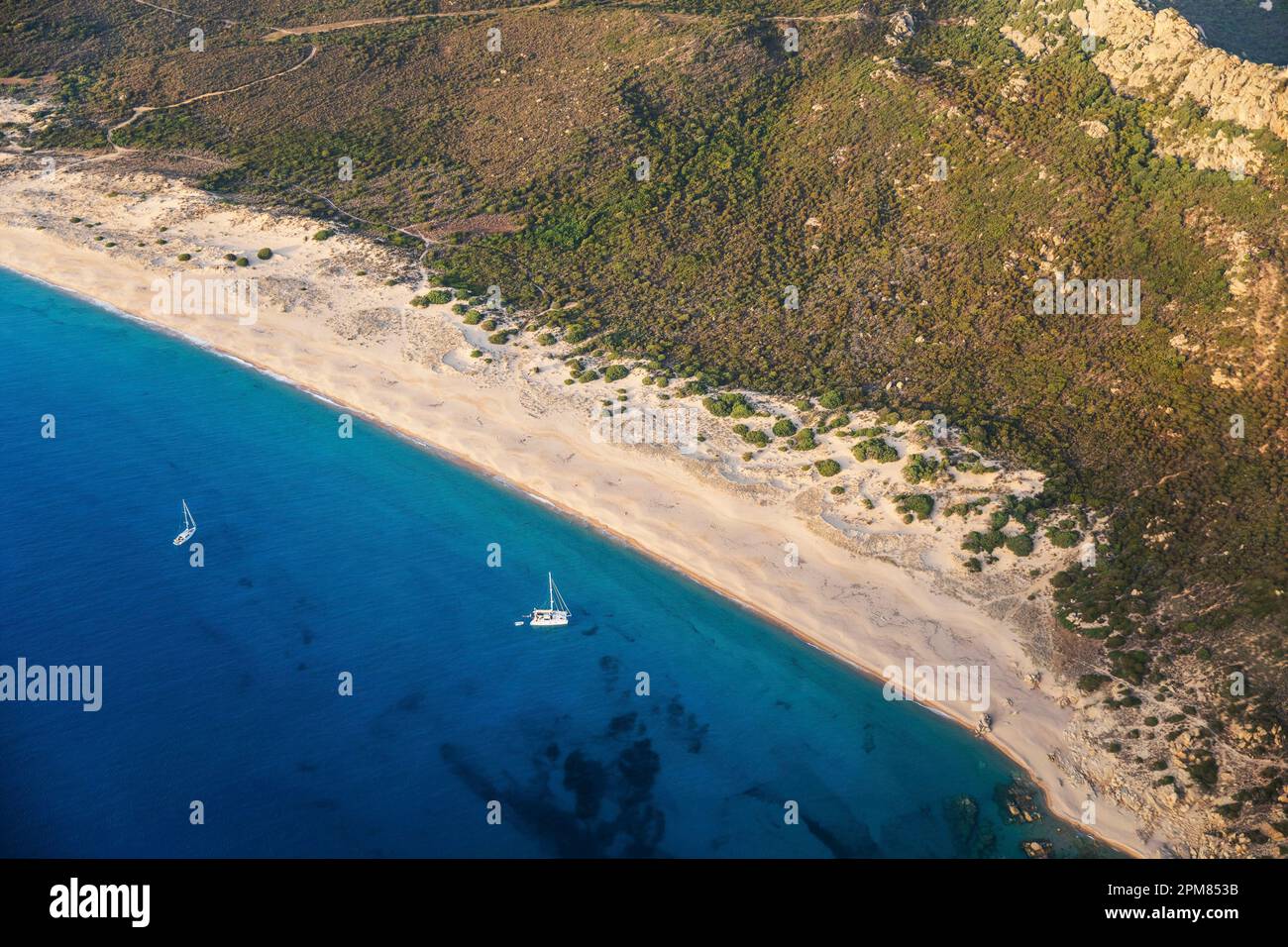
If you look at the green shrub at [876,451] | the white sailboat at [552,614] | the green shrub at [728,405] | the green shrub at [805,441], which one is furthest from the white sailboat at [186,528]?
the green shrub at [876,451]

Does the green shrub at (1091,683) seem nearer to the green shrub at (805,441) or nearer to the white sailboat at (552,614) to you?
the green shrub at (805,441)

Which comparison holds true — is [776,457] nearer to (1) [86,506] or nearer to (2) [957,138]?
(2) [957,138]

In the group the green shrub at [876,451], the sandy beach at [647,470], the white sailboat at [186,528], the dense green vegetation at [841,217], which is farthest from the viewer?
the green shrub at [876,451]

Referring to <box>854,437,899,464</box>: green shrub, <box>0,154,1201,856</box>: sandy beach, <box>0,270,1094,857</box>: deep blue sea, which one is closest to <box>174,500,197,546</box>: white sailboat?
<box>0,270,1094,857</box>: deep blue sea

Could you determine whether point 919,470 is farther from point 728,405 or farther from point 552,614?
point 552,614

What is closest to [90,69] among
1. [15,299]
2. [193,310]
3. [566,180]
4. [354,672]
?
[15,299]
